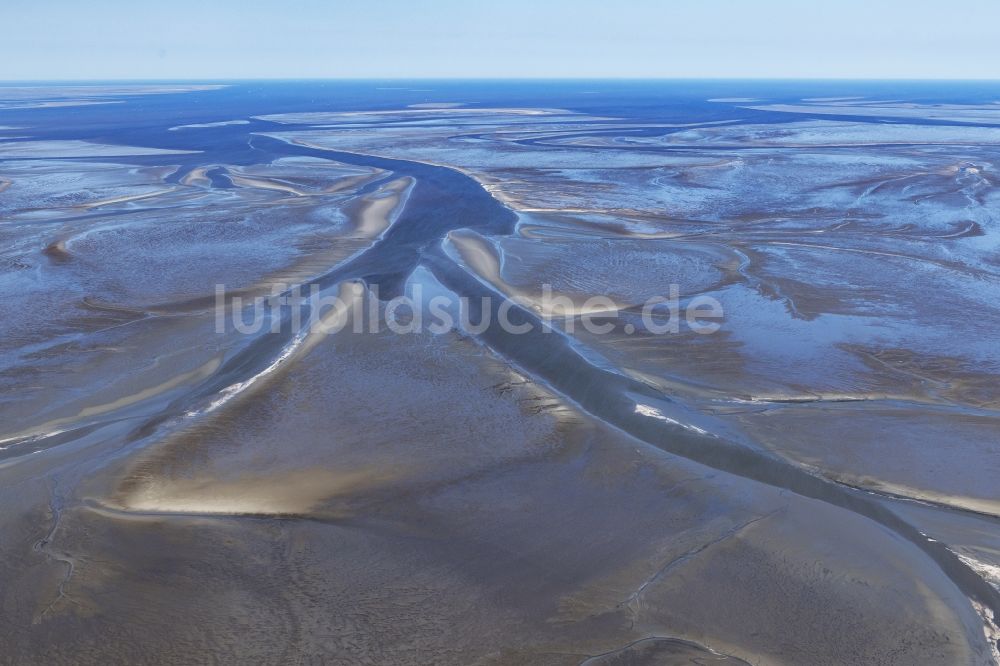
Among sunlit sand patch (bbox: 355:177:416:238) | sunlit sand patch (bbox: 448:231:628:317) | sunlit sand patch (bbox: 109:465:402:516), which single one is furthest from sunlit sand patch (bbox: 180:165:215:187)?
sunlit sand patch (bbox: 109:465:402:516)

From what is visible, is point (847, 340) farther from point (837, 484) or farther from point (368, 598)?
point (368, 598)

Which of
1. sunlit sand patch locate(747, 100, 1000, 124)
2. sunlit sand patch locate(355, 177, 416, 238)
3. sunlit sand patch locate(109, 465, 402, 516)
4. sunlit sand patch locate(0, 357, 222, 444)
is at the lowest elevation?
sunlit sand patch locate(109, 465, 402, 516)

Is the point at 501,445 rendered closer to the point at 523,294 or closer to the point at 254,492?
the point at 254,492

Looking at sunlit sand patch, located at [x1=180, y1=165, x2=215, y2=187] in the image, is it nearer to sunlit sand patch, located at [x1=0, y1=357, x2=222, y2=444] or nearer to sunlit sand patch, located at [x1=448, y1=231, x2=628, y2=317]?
sunlit sand patch, located at [x1=448, y1=231, x2=628, y2=317]

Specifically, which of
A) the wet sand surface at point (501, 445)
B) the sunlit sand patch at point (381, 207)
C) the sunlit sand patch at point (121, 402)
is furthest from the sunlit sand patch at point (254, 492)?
the sunlit sand patch at point (381, 207)

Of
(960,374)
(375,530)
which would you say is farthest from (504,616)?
(960,374)

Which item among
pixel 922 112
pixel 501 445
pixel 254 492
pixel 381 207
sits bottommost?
pixel 254 492

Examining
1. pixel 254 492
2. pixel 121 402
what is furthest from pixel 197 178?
pixel 254 492

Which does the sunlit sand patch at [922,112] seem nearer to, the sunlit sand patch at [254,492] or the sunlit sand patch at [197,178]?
the sunlit sand patch at [197,178]

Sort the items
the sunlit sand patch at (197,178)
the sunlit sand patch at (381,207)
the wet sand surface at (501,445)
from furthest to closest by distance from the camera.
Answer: the sunlit sand patch at (197,178) < the sunlit sand patch at (381,207) < the wet sand surface at (501,445)
